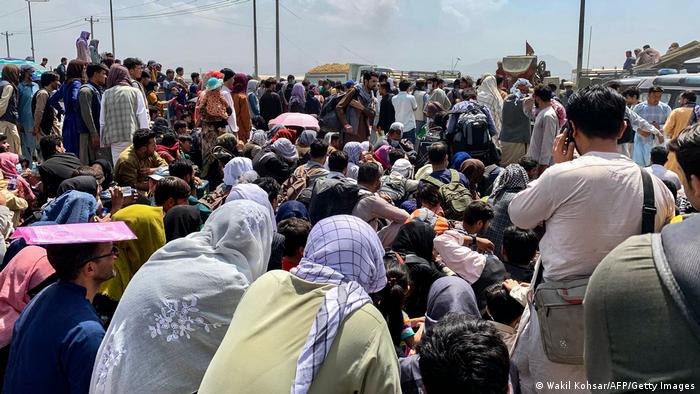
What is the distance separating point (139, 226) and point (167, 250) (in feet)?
4.17

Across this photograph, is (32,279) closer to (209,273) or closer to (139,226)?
(139,226)

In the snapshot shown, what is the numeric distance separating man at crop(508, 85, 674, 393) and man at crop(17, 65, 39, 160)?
909 centimetres

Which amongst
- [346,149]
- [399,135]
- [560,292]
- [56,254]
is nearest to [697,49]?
[399,135]

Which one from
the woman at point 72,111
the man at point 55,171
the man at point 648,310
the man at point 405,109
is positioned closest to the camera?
the man at point 648,310

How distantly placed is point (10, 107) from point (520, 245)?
8.71m

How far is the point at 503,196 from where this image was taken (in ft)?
15.9

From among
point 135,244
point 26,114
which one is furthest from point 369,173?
point 26,114

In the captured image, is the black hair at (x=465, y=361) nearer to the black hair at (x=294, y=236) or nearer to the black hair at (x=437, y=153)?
the black hair at (x=294, y=236)

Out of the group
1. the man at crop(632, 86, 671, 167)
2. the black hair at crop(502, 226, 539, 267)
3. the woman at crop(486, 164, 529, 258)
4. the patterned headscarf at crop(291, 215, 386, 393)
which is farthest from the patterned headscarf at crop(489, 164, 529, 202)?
the man at crop(632, 86, 671, 167)

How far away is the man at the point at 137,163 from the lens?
5840 mm

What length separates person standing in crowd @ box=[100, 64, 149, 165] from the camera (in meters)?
6.98

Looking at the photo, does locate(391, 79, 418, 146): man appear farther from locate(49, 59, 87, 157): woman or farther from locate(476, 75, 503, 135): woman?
locate(49, 59, 87, 157): woman

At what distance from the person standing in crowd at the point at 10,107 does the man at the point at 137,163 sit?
4229 mm

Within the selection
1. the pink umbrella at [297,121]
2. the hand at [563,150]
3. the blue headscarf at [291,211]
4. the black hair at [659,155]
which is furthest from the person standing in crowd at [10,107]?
the black hair at [659,155]
